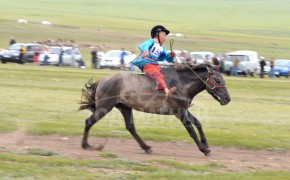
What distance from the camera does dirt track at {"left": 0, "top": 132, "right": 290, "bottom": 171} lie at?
1369cm

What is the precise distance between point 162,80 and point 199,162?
201 cm

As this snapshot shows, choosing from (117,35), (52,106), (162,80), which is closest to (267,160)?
(162,80)

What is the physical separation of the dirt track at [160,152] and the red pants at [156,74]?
1436 mm

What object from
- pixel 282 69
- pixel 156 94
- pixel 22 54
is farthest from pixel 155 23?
pixel 156 94

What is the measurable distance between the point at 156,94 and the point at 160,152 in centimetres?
Answer: 125

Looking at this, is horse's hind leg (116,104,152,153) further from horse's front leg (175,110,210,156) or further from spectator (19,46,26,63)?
spectator (19,46,26,63)

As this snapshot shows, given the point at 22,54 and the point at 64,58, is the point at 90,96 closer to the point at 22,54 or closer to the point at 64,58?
the point at 22,54

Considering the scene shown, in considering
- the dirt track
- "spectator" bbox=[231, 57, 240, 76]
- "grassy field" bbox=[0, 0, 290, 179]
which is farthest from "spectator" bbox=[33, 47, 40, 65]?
the dirt track

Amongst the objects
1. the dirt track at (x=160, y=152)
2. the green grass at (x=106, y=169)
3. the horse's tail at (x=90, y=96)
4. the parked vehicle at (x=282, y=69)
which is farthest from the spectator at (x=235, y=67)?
the green grass at (x=106, y=169)

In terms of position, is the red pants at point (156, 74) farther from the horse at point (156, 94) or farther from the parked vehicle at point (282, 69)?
the parked vehicle at point (282, 69)

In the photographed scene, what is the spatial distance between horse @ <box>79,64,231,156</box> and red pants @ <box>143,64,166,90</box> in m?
0.14

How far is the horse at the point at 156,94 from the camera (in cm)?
1473

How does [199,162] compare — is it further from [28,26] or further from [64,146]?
[28,26]

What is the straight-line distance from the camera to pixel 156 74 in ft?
48.1
